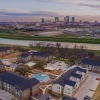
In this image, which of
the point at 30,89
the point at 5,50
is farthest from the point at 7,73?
the point at 5,50

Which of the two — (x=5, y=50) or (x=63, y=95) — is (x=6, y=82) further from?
(x=5, y=50)

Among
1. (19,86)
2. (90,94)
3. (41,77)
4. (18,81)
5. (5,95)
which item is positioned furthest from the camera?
(41,77)

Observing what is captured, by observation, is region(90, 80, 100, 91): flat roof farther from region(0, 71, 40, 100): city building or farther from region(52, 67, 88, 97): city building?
region(0, 71, 40, 100): city building

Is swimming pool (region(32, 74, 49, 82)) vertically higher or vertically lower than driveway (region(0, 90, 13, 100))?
higher

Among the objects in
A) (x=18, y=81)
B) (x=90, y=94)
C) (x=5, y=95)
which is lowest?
(x=90, y=94)

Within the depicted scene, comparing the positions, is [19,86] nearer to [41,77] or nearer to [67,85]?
[67,85]

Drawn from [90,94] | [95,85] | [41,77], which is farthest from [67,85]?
[41,77]

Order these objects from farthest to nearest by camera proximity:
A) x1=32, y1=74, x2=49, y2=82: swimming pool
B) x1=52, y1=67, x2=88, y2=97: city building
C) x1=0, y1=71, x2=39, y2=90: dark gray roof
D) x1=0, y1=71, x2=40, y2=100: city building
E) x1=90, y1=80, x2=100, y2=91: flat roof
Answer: x1=32, y1=74, x2=49, y2=82: swimming pool
x1=90, y1=80, x2=100, y2=91: flat roof
x1=52, y1=67, x2=88, y2=97: city building
x1=0, y1=71, x2=39, y2=90: dark gray roof
x1=0, y1=71, x2=40, y2=100: city building

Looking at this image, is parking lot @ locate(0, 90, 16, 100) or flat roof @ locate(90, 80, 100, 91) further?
flat roof @ locate(90, 80, 100, 91)

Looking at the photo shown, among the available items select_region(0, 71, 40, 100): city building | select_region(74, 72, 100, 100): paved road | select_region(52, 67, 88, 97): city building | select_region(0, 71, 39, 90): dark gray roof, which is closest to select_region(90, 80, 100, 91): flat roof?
select_region(74, 72, 100, 100): paved road
